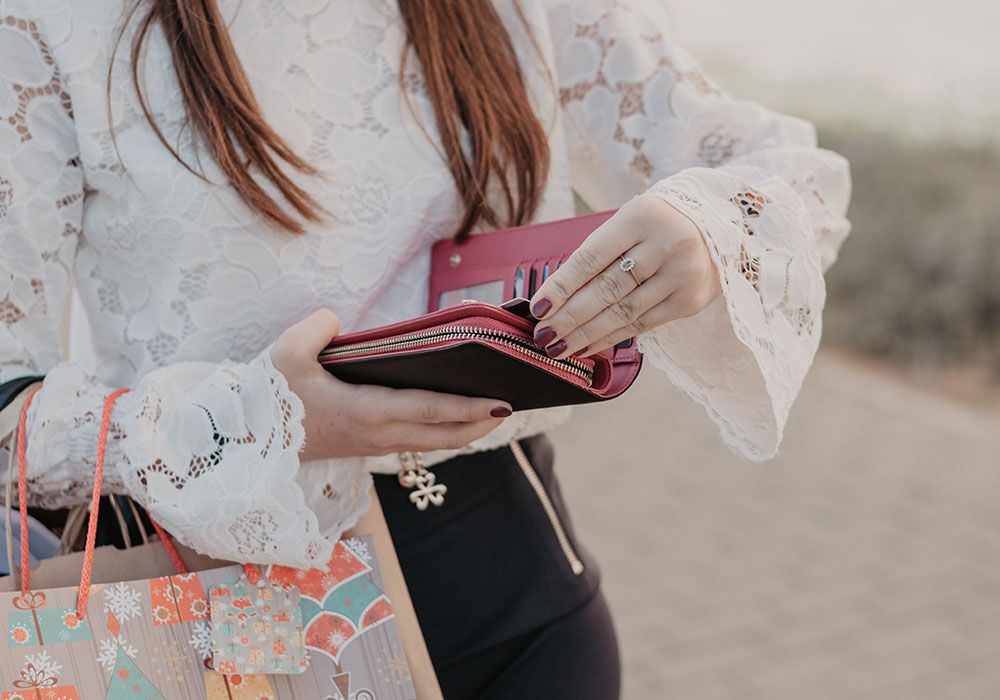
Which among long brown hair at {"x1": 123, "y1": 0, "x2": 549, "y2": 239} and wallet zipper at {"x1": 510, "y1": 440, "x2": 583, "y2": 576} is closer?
long brown hair at {"x1": 123, "y1": 0, "x2": 549, "y2": 239}

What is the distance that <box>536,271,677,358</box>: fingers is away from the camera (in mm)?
1126

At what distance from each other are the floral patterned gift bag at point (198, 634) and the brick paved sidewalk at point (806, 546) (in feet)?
8.12

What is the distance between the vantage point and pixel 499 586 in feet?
4.88

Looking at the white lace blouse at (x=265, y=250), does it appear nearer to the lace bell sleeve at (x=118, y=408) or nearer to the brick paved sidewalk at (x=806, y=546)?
the lace bell sleeve at (x=118, y=408)

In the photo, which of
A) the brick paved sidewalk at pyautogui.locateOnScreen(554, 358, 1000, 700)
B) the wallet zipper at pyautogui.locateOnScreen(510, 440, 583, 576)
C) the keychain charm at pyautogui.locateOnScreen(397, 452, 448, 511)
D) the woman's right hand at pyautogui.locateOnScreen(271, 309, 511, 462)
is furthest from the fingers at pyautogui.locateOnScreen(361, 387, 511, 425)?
the brick paved sidewalk at pyautogui.locateOnScreen(554, 358, 1000, 700)

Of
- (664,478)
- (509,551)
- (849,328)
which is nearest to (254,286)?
(509,551)

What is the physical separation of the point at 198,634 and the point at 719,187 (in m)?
0.69

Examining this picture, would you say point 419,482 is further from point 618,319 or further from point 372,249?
point 618,319

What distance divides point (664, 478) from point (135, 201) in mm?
3730

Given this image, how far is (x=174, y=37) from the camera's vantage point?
4.40ft

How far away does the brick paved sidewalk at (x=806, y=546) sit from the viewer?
3613 mm

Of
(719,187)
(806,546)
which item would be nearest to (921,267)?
(806,546)

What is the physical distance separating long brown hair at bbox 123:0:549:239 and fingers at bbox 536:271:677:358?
0.34 m

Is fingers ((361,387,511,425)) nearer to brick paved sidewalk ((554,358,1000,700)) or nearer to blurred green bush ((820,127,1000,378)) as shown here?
brick paved sidewalk ((554,358,1000,700))
